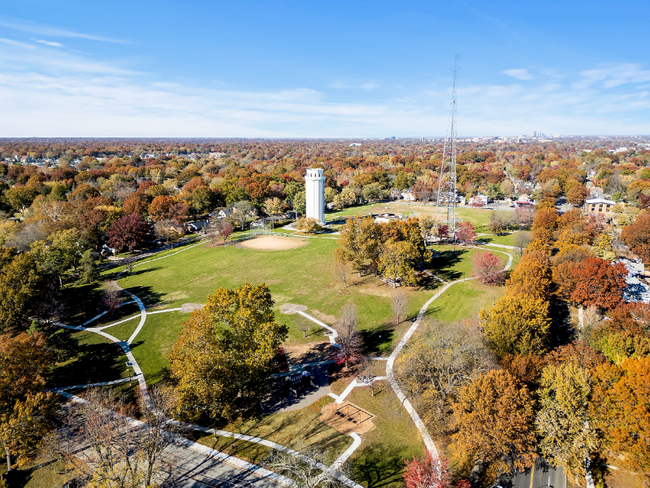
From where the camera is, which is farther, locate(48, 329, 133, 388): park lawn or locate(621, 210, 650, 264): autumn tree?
locate(621, 210, 650, 264): autumn tree

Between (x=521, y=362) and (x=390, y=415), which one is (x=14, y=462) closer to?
(x=390, y=415)

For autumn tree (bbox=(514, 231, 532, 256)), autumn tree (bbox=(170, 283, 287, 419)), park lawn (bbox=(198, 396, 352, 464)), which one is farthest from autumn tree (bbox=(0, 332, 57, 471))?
autumn tree (bbox=(514, 231, 532, 256))

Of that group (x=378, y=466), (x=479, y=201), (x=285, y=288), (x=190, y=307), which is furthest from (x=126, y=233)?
(x=479, y=201)

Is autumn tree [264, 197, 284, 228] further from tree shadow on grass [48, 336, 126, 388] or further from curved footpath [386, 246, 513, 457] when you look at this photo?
tree shadow on grass [48, 336, 126, 388]

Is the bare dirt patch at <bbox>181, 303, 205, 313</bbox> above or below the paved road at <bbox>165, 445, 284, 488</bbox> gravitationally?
above

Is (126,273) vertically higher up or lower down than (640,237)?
lower down

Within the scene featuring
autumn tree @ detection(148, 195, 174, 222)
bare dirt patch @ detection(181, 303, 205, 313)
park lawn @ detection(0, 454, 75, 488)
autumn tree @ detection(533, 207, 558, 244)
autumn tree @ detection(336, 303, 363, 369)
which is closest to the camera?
park lawn @ detection(0, 454, 75, 488)

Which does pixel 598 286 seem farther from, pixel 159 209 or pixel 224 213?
pixel 159 209
